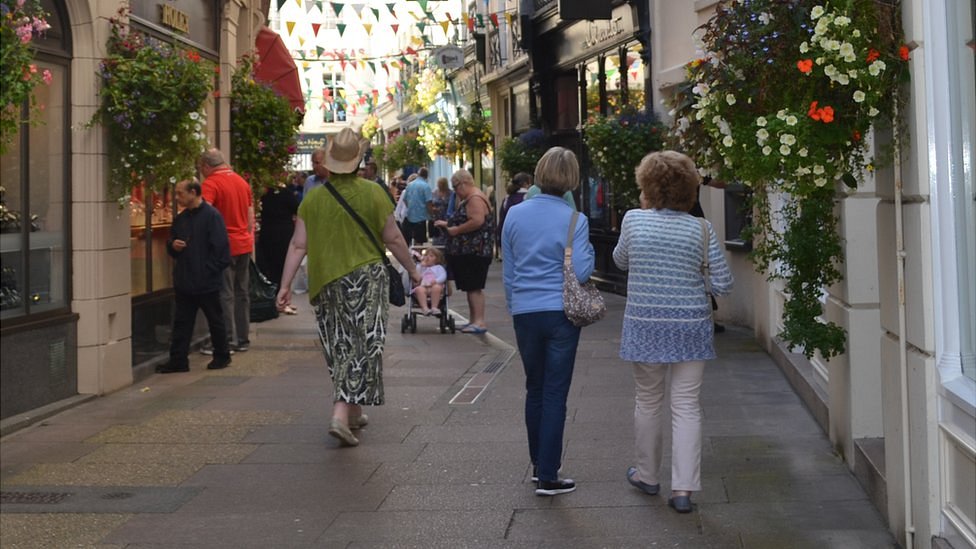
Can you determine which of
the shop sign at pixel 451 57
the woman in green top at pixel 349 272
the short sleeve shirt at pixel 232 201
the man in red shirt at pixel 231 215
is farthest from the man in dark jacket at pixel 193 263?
the shop sign at pixel 451 57

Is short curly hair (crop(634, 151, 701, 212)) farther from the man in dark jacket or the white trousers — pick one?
the man in dark jacket

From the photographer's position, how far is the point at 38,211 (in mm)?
9711

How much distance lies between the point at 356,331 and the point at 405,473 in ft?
4.08

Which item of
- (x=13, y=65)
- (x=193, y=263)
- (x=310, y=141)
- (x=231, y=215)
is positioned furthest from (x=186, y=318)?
(x=310, y=141)

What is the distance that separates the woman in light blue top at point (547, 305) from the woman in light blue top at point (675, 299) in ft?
1.06

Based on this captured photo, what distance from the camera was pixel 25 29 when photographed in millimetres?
7016

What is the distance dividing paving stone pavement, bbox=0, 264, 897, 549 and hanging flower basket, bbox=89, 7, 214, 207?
174 cm

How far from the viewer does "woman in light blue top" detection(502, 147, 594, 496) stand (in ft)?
22.4

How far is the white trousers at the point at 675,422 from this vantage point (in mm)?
6426

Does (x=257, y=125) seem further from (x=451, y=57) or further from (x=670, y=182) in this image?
(x=451, y=57)

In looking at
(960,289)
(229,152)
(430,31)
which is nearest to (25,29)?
(960,289)

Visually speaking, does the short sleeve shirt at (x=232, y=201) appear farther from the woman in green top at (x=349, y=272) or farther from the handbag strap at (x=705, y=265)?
the handbag strap at (x=705, y=265)

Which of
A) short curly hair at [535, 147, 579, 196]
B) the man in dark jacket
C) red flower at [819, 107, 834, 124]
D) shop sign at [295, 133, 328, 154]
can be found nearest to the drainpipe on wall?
red flower at [819, 107, 834, 124]

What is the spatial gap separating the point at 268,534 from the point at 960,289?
323 centimetres
